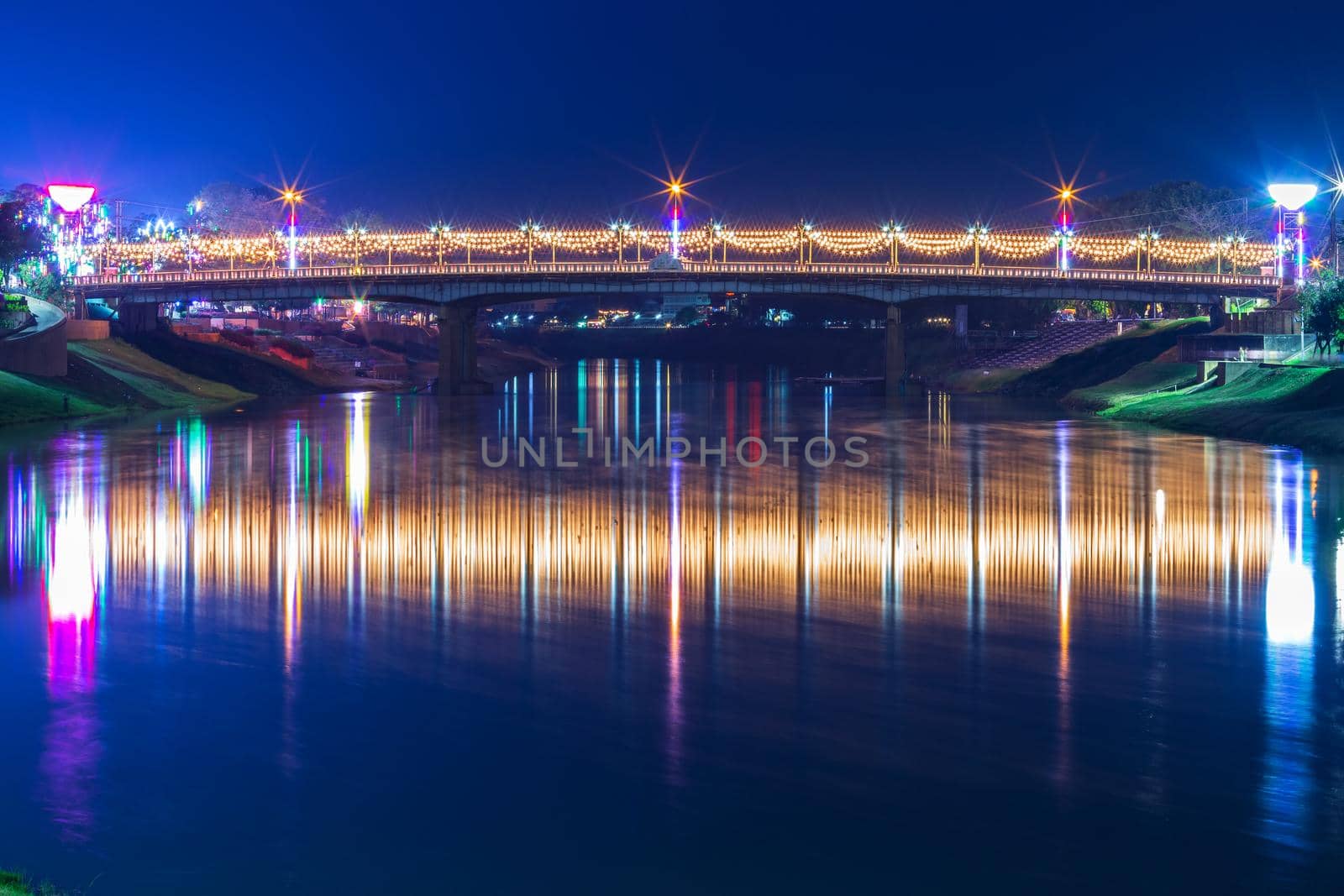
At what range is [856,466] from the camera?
177 feet

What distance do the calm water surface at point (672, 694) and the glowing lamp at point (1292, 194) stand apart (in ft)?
402

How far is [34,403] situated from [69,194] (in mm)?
99447

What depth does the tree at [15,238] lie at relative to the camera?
113 meters

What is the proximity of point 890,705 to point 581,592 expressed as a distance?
9.00 meters

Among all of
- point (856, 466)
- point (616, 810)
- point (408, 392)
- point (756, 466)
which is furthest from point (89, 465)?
point (408, 392)

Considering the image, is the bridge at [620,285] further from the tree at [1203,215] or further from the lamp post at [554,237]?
the tree at [1203,215]

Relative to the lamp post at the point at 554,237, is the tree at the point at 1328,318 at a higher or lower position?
lower

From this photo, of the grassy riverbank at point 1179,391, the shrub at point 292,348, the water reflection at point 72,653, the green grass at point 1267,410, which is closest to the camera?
the water reflection at point 72,653

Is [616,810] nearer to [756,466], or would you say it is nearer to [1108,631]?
[1108,631]

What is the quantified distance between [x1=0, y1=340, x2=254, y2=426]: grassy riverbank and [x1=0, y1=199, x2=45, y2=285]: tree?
9.48 meters

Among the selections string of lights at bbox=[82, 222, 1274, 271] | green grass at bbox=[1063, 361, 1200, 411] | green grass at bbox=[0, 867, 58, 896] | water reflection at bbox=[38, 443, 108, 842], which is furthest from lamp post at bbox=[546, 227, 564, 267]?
green grass at bbox=[0, 867, 58, 896]

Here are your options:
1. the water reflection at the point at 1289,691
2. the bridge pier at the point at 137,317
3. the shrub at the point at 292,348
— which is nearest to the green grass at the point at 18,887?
the water reflection at the point at 1289,691

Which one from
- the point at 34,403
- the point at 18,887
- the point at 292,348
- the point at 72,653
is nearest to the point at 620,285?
the point at 292,348

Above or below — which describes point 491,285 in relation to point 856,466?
above
